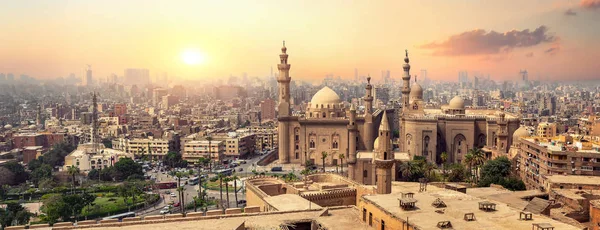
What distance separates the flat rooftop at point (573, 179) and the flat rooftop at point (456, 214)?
11.3 m

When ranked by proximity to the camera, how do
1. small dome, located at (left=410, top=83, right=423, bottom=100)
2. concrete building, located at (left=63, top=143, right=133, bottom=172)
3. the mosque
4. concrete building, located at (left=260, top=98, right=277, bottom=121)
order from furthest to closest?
concrete building, located at (left=260, top=98, right=277, bottom=121) → small dome, located at (left=410, top=83, right=423, bottom=100) → concrete building, located at (left=63, top=143, right=133, bottom=172) → the mosque

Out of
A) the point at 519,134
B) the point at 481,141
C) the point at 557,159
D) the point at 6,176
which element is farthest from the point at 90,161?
the point at 557,159

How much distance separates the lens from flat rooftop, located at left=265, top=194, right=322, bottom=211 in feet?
63.5

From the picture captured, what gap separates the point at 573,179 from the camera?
83.2 feet

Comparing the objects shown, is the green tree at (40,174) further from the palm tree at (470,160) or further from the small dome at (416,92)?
the small dome at (416,92)

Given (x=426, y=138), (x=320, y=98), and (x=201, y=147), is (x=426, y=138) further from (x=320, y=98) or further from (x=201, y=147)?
(x=201, y=147)

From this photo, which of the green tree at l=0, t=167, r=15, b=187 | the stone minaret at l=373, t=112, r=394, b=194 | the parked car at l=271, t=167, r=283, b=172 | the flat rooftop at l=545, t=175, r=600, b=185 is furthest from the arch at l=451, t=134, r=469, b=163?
the green tree at l=0, t=167, r=15, b=187

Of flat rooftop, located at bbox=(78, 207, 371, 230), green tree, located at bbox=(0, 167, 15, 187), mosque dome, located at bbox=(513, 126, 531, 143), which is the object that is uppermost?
mosque dome, located at bbox=(513, 126, 531, 143)

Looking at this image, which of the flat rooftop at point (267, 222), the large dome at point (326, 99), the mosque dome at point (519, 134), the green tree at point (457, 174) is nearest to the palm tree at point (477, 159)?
the green tree at point (457, 174)

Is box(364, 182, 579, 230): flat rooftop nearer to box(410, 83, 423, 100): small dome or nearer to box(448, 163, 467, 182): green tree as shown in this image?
box(448, 163, 467, 182): green tree

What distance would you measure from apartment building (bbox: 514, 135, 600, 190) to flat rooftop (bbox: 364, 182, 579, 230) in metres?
13.1

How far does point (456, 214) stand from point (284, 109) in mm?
31747

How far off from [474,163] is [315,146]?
1538 centimetres

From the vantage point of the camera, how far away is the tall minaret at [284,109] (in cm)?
4488
